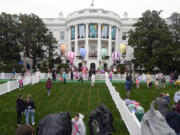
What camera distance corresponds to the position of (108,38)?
3456 centimetres

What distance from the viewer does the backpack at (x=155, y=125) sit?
9.04ft

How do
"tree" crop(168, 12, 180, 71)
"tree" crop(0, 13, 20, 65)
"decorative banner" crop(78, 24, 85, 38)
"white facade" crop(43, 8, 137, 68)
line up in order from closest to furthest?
"tree" crop(168, 12, 180, 71) < "tree" crop(0, 13, 20, 65) < "white facade" crop(43, 8, 137, 68) < "decorative banner" crop(78, 24, 85, 38)

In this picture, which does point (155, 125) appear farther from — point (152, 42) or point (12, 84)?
Result: point (152, 42)

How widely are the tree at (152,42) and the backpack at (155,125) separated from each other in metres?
20.5

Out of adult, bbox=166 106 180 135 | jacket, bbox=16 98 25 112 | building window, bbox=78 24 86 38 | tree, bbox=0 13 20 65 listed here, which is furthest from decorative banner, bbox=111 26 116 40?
adult, bbox=166 106 180 135

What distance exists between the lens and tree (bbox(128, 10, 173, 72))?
22.1 meters

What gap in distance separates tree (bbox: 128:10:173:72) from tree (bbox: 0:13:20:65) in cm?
2042

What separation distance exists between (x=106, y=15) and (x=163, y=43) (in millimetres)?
15702

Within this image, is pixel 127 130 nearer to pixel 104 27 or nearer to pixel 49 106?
pixel 49 106

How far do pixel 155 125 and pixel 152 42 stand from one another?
2343 cm

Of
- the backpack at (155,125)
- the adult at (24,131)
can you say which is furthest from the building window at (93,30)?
the adult at (24,131)

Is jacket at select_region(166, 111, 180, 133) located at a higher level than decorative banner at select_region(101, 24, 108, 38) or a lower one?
lower

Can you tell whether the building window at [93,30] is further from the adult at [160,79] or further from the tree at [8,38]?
the adult at [160,79]

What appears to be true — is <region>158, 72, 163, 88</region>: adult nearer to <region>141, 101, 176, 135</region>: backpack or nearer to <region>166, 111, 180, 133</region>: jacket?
<region>166, 111, 180, 133</region>: jacket
